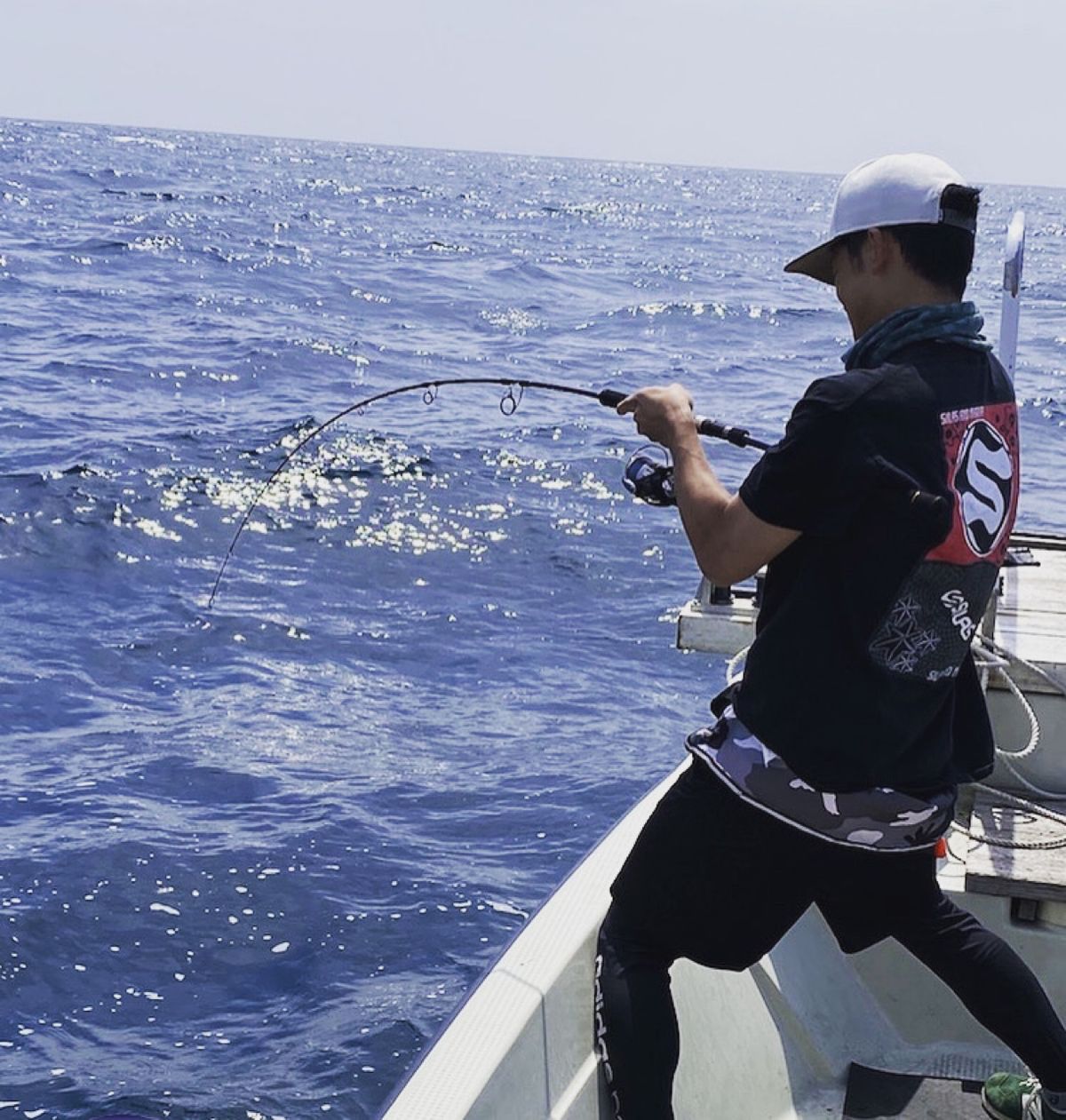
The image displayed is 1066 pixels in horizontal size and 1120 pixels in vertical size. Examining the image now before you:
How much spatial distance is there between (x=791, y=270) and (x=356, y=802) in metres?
3.96

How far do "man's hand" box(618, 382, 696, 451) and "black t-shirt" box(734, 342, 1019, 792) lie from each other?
213mm

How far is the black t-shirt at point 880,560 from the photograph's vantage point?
2109mm

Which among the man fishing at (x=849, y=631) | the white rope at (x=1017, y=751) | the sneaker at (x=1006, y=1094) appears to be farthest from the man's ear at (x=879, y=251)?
the sneaker at (x=1006, y=1094)

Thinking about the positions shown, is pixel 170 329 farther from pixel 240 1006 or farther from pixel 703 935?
pixel 703 935

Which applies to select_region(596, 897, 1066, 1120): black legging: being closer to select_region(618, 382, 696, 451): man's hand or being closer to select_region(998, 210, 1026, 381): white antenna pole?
select_region(618, 382, 696, 451): man's hand

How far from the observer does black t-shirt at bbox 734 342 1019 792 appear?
2109mm

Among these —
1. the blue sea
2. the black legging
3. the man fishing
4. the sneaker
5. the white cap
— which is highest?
the white cap

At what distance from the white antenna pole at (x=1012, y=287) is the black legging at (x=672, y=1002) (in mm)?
1639

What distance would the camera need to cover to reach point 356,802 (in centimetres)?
607

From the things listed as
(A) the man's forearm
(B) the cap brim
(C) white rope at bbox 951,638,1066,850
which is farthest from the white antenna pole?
(A) the man's forearm

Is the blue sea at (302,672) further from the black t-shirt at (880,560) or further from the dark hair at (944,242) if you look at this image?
the dark hair at (944,242)

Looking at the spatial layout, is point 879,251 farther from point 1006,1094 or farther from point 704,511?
point 1006,1094

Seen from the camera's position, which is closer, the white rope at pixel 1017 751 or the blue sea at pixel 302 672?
the white rope at pixel 1017 751

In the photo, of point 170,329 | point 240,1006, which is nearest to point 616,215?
point 170,329
